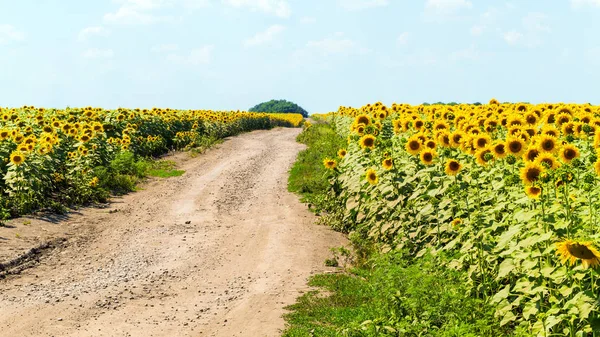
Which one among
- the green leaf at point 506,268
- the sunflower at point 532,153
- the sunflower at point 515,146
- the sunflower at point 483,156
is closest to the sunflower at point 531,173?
the sunflower at point 532,153

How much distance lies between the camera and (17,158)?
17.0 m

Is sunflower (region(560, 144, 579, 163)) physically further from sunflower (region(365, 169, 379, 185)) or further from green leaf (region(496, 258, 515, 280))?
sunflower (region(365, 169, 379, 185))

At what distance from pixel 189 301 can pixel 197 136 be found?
83.4 ft

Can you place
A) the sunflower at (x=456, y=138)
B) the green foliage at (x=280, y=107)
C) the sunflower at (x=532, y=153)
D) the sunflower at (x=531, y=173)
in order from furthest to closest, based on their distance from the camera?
the green foliage at (x=280, y=107) → the sunflower at (x=456, y=138) → the sunflower at (x=532, y=153) → the sunflower at (x=531, y=173)

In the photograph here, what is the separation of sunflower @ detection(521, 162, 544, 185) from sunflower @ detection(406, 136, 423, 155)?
3843mm

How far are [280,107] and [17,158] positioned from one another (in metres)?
112

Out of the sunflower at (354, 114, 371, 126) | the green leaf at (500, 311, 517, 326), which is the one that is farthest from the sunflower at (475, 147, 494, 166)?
the sunflower at (354, 114, 371, 126)

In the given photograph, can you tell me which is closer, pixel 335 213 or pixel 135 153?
pixel 335 213

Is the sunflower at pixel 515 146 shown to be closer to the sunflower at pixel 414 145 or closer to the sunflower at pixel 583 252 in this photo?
the sunflower at pixel 414 145

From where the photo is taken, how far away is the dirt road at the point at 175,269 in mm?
9227

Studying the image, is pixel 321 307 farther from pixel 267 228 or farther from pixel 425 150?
pixel 267 228

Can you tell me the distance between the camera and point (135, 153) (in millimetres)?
27078

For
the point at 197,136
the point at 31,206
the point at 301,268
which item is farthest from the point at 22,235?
the point at 197,136

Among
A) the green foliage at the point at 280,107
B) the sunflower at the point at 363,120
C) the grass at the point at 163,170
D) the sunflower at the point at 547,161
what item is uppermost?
the green foliage at the point at 280,107
